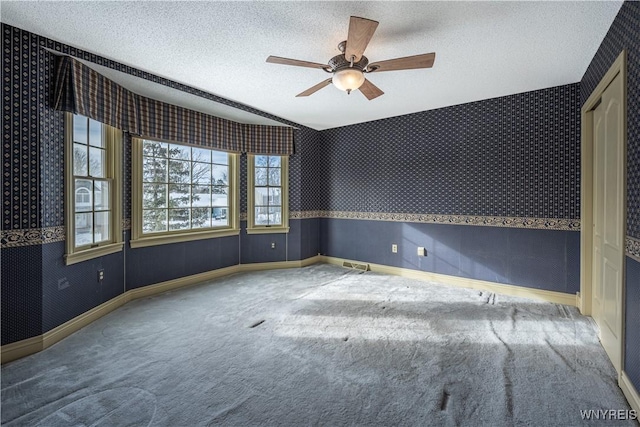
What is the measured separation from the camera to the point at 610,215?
7.98 ft

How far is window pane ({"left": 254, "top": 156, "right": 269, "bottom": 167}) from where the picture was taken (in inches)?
205

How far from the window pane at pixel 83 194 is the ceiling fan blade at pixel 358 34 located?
9.14ft

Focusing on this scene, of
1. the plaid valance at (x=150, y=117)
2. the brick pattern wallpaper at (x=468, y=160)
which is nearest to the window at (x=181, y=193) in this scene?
the plaid valance at (x=150, y=117)

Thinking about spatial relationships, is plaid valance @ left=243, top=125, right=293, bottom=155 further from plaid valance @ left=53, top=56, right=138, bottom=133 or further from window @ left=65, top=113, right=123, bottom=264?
window @ left=65, top=113, right=123, bottom=264

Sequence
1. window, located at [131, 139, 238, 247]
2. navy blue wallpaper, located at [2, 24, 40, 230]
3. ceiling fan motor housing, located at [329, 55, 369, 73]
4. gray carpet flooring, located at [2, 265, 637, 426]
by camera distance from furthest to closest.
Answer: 1. window, located at [131, 139, 238, 247]
2. ceiling fan motor housing, located at [329, 55, 369, 73]
3. navy blue wallpaper, located at [2, 24, 40, 230]
4. gray carpet flooring, located at [2, 265, 637, 426]

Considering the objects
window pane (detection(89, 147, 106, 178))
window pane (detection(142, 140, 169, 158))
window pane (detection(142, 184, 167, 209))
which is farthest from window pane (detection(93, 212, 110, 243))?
window pane (detection(142, 140, 169, 158))

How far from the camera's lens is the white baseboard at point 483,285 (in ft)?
11.8

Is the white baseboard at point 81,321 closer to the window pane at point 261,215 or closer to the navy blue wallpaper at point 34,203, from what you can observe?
the navy blue wallpaper at point 34,203

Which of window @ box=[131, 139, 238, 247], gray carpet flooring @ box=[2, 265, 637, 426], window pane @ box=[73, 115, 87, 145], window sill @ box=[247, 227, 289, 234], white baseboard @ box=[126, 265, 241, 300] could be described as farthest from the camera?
window sill @ box=[247, 227, 289, 234]

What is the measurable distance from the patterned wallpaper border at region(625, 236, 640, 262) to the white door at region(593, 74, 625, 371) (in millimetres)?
94

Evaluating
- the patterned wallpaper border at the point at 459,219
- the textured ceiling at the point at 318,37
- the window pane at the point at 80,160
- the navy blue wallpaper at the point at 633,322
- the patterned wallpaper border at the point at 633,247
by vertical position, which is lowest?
the navy blue wallpaper at the point at 633,322

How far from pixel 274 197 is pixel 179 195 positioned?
155 cm

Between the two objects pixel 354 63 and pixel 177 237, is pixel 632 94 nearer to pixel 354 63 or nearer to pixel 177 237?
pixel 354 63

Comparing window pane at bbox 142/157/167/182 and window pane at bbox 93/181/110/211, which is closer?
window pane at bbox 93/181/110/211
